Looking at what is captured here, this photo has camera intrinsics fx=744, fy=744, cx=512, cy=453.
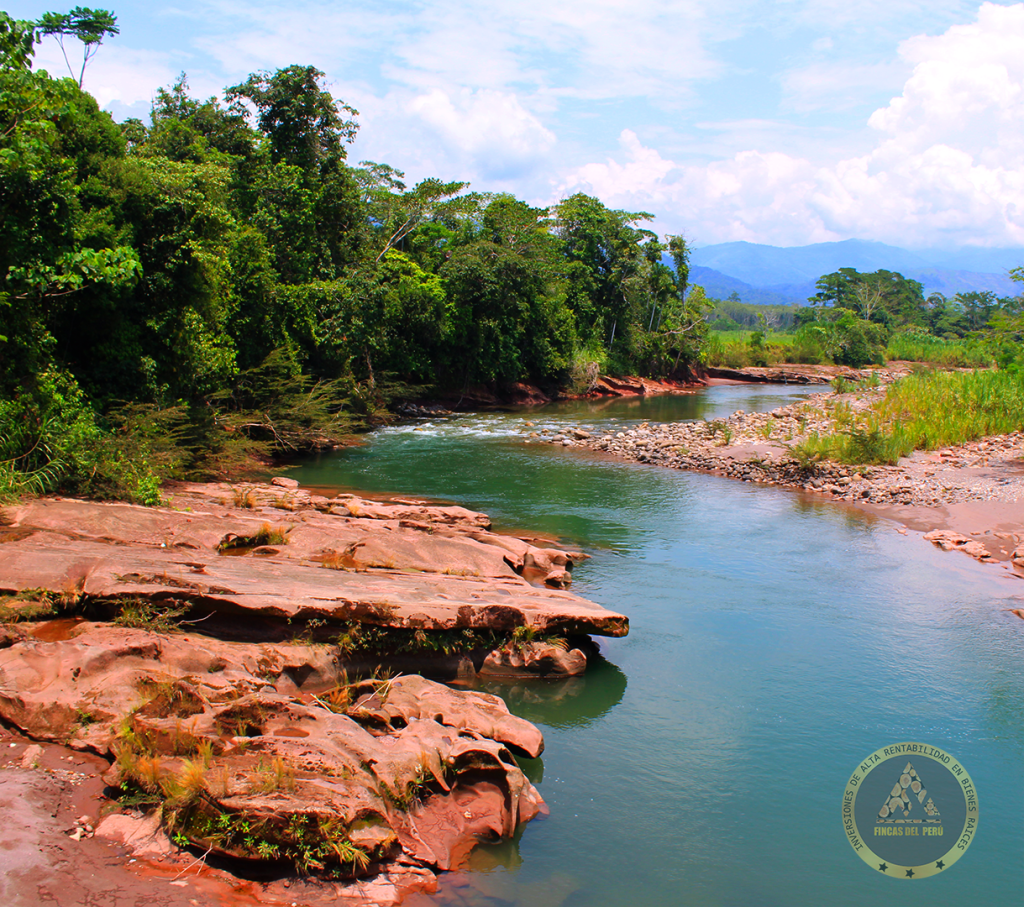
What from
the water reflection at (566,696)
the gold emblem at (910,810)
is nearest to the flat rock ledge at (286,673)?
the water reflection at (566,696)

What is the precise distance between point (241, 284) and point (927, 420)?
20.1m

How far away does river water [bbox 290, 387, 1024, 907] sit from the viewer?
18.1 ft

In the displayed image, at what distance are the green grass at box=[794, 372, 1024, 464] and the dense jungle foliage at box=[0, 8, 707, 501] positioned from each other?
563 inches

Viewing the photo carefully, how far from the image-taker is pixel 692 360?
163 feet

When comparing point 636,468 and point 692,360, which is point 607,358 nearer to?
point 692,360

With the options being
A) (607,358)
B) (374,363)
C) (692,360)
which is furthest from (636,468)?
(692,360)

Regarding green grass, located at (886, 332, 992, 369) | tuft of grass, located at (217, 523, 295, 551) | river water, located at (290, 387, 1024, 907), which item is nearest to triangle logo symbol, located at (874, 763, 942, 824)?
river water, located at (290, 387, 1024, 907)

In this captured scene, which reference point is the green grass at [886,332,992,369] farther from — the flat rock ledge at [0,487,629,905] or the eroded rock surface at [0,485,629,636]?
the flat rock ledge at [0,487,629,905]

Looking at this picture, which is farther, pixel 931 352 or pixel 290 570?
pixel 931 352

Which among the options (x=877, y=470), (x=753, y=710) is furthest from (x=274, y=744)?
(x=877, y=470)

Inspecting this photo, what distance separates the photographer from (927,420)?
69.9ft

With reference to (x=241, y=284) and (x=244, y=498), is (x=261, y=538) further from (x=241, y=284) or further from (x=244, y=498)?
(x=241, y=284)

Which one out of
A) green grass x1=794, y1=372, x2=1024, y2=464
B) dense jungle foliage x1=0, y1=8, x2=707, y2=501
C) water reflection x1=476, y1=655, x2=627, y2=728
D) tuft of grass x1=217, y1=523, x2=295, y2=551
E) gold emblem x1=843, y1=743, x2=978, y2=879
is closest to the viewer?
gold emblem x1=843, y1=743, x2=978, y2=879

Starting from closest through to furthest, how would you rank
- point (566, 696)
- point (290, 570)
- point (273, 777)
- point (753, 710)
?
point (273, 777) < point (753, 710) < point (566, 696) < point (290, 570)
